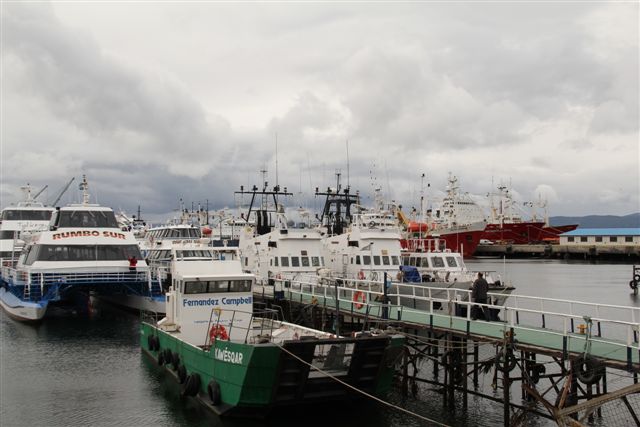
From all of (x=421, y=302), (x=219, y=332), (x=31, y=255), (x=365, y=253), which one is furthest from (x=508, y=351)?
(x=31, y=255)

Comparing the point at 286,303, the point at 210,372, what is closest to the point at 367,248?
the point at 286,303

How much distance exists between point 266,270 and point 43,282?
14.0 meters

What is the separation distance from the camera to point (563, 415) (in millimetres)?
14445

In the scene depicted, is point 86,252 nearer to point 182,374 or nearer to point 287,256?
point 287,256

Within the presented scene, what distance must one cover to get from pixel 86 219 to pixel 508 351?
3331 cm

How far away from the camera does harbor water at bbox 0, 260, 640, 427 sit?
19.7 metres

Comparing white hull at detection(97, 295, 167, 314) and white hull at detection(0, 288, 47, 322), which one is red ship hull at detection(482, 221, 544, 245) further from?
white hull at detection(0, 288, 47, 322)

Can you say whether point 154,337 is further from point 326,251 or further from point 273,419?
point 326,251

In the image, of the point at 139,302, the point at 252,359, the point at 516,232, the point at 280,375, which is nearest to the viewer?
the point at 252,359

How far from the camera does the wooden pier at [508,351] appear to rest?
612 inches

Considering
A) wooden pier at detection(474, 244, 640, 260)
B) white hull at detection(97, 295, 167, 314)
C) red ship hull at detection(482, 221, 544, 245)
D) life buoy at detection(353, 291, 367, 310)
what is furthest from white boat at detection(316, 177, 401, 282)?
red ship hull at detection(482, 221, 544, 245)

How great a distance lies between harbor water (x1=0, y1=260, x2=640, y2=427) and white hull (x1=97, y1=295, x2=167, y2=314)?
2253 mm

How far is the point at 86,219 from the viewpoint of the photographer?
42.0m

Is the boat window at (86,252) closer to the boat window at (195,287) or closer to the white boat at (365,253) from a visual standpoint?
the white boat at (365,253)
